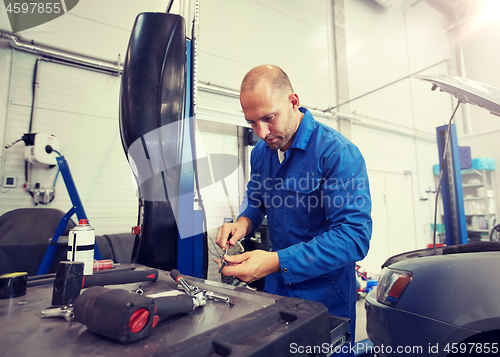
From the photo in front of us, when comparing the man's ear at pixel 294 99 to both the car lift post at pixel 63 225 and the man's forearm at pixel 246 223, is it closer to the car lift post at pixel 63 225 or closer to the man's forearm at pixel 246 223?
the man's forearm at pixel 246 223

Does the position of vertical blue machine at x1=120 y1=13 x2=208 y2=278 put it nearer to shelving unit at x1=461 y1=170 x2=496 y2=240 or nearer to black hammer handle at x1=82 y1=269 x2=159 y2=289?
black hammer handle at x1=82 y1=269 x2=159 y2=289

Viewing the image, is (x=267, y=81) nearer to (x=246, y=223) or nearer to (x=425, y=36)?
(x=246, y=223)

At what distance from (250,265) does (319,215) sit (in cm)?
35

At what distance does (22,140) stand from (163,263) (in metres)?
2.67

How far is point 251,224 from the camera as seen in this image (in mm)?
1224

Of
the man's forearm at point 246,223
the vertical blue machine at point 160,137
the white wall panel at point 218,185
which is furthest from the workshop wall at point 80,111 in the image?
the man's forearm at point 246,223

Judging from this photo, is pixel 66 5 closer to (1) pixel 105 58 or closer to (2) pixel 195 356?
(1) pixel 105 58

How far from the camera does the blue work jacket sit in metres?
0.83

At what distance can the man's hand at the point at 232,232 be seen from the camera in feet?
3.46

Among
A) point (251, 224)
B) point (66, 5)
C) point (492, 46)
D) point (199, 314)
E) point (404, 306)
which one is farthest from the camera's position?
point (492, 46)

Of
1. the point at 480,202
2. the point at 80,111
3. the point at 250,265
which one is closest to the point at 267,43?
the point at 80,111

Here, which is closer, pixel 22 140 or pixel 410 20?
pixel 22 140

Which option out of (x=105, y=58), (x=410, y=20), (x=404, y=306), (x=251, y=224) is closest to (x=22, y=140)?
(x=105, y=58)

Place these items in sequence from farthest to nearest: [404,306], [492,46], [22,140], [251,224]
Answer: [492,46], [22,140], [251,224], [404,306]
